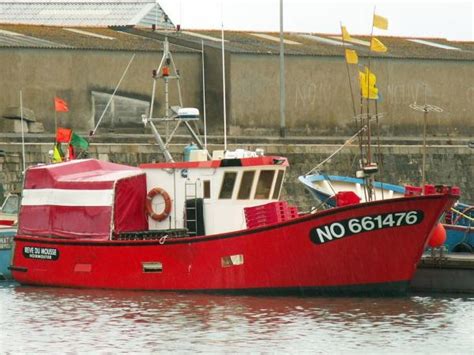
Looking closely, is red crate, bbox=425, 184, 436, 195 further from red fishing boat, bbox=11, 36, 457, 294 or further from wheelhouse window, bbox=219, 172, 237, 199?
wheelhouse window, bbox=219, 172, 237, 199

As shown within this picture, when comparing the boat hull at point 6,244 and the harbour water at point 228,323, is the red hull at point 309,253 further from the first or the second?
the boat hull at point 6,244

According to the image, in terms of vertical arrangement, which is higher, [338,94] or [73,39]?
[73,39]

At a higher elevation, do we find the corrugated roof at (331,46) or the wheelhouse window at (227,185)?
the corrugated roof at (331,46)

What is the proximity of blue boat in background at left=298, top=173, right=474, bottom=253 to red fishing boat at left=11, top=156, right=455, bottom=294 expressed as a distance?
134 centimetres

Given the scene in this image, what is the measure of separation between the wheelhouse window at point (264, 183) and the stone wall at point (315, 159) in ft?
50.6

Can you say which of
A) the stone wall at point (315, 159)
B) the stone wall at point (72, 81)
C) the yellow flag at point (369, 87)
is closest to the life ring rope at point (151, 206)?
the yellow flag at point (369, 87)

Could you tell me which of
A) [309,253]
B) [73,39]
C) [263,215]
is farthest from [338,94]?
[309,253]

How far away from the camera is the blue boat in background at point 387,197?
3262 cm

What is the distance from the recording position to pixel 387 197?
124 ft

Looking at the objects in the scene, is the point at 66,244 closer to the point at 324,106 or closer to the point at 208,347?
the point at 208,347

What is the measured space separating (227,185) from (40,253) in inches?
166

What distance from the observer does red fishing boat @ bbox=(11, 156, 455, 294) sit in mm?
28141

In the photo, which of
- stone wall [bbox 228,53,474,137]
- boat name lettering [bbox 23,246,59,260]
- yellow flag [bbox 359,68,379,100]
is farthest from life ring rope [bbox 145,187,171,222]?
stone wall [bbox 228,53,474,137]

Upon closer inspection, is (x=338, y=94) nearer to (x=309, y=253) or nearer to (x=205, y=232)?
(x=205, y=232)
